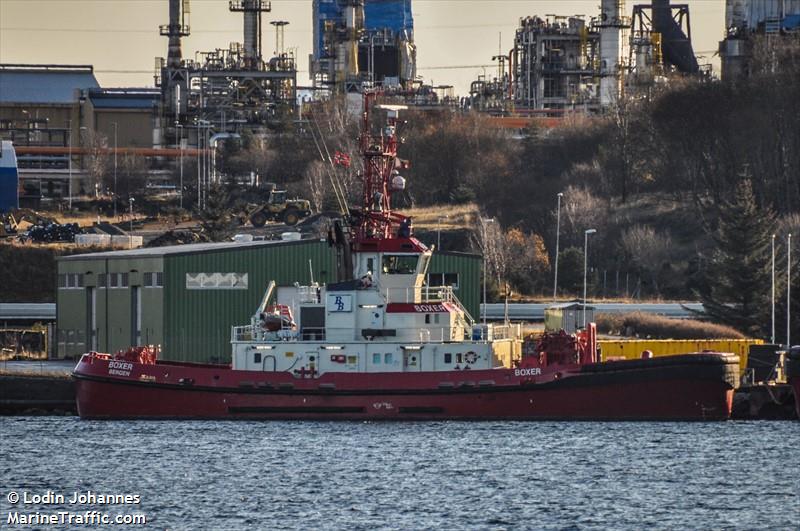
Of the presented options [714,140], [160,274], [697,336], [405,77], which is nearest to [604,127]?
[714,140]

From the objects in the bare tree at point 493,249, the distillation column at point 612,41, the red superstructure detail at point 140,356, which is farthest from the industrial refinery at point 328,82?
the red superstructure detail at point 140,356

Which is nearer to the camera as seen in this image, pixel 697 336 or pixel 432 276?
pixel 432 276

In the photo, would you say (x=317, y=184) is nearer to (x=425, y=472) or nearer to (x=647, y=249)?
(x=647, y=249)

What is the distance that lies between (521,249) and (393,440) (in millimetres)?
45595

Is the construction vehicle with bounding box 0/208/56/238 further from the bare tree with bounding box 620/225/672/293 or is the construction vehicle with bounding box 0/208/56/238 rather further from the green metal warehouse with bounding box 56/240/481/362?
the green metal warehouse with bounding box 56/240/481/362

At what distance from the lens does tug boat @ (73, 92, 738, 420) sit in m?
57.2

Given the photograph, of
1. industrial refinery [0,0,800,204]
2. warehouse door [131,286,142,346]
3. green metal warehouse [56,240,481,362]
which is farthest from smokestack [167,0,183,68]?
warehouse door [131,286,142,346]

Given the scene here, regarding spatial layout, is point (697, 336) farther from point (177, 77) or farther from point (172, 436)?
point (177, 77)

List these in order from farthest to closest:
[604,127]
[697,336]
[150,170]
A: [150,170]
[604,127]
[697,336]

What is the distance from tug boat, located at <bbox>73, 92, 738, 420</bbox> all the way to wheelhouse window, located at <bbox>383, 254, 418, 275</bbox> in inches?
1.7

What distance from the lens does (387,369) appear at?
2288 inches

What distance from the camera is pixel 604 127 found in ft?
402

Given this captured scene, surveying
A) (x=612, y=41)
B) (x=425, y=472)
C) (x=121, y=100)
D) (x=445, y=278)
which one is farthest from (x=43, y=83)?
(x=425, y=472)

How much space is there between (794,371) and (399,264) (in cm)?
1153
